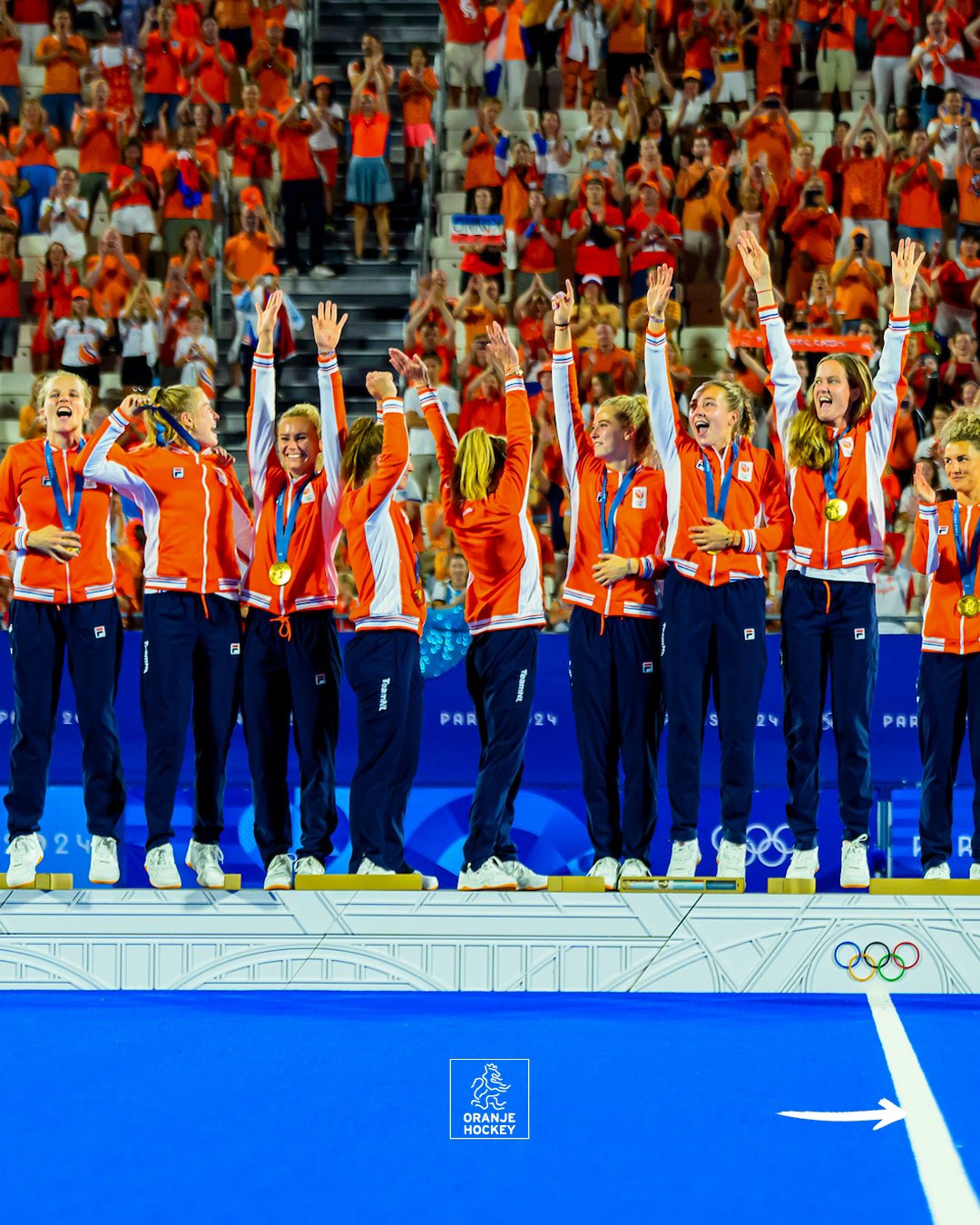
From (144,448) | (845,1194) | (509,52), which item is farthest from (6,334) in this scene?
(845,1194)

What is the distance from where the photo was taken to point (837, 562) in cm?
668

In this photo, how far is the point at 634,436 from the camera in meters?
6.91

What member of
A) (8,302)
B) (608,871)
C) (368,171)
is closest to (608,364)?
(368,171)

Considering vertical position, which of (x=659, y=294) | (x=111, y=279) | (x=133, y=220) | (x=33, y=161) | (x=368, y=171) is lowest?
(x=659, y=294)

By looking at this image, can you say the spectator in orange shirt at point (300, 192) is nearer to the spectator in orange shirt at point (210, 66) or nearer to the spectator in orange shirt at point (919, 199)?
the spectator in orange shirt at point (210, 66)

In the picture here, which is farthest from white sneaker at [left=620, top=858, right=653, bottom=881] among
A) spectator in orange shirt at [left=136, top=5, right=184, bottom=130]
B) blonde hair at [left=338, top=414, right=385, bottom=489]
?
spectator in orange shirt at [left=136, top=5, right=184, bottom=130]

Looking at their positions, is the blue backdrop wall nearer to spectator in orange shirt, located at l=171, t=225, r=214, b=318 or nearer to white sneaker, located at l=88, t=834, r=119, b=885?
white sneaker, located at l=88, t=834, r=119, b=885

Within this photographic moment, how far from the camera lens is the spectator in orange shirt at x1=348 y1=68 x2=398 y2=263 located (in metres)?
13.1

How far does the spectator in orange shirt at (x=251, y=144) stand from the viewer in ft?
44.0

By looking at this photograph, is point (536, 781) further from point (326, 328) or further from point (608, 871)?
point (326, 328)

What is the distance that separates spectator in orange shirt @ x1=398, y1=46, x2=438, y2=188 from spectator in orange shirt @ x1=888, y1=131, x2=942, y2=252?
371cm

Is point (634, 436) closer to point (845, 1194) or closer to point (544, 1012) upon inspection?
point (544, 1012)

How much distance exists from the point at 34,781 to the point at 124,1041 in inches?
52.1

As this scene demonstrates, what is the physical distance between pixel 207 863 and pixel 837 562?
2.80 meters
